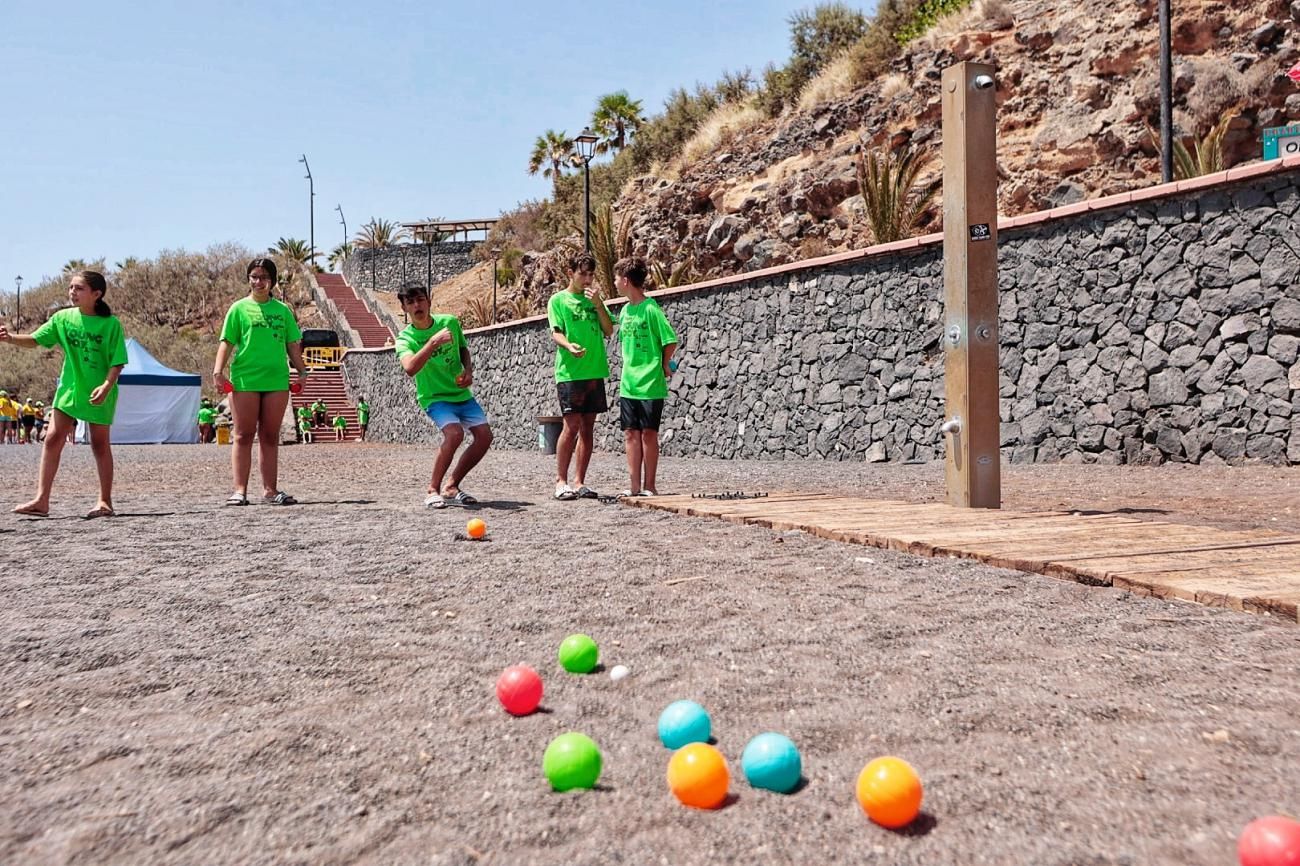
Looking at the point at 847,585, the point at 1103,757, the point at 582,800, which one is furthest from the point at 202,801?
the point at 847,585

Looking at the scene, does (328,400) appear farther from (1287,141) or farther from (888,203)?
(1287,141)

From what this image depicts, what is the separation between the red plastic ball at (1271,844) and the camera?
1.39 m

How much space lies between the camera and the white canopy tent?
27.0 metres

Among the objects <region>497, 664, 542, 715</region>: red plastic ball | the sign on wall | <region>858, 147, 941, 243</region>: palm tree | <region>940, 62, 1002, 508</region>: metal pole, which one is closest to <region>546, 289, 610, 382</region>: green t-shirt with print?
<region>940, 62, 1002, 508</region>: metal pole

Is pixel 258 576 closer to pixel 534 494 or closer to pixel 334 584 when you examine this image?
pixel 334 584

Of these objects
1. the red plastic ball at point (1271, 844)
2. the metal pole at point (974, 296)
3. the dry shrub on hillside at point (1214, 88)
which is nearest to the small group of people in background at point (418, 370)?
the metal pole at point (974, 296)

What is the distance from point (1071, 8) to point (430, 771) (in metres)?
19.6

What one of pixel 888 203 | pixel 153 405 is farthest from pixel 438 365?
pixel 153 405

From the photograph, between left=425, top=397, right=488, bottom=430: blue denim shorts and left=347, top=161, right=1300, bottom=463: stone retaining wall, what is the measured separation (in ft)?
19.5

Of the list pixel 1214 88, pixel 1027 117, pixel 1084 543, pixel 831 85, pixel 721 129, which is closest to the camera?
pixel 1084 543

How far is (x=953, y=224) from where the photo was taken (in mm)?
5859

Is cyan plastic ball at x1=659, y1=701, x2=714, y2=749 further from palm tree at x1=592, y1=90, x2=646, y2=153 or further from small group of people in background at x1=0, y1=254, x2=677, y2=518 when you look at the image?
palm tree at x1=592, y1=90, x2=646, y2=153

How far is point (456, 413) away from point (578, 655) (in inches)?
171

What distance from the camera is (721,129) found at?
26031 mm
